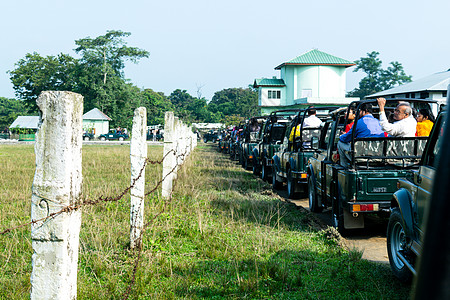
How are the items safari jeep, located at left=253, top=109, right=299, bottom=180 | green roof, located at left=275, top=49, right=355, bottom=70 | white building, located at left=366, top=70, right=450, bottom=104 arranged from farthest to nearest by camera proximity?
green roof, located at left=275, top=49, right=355, bottom=70
white building, located at left=366, top=70, right=450, bottom=104
safari jeep, located at left=253, top=109, right=299, bottom=180

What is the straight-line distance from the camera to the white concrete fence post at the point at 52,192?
3.09 metres

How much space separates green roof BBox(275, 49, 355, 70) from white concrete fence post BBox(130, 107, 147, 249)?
67263 mm

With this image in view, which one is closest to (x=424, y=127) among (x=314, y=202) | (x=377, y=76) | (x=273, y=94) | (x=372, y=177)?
(x=372, y=177)

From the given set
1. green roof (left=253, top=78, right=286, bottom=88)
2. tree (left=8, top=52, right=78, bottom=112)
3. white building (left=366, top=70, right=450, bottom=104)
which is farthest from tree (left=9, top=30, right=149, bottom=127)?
white building (left=366, top=70, right=450, bottom=104)

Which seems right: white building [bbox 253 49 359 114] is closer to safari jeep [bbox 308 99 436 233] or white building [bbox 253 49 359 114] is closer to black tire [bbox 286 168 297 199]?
black tire [bbox 286 168 297 199]

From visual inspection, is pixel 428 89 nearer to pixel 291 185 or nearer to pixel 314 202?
pixel 291 185

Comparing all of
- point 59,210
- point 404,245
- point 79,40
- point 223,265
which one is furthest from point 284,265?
point 79,40

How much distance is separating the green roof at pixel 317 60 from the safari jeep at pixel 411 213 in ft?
222

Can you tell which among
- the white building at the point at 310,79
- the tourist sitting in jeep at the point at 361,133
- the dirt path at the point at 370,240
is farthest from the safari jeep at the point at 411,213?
the white building at the point at 310,79

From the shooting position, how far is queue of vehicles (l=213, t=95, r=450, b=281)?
493 cm

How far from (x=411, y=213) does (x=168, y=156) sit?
18.5 ft

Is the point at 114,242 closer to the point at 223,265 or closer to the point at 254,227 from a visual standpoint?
the point at 223,265

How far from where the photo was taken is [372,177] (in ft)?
23.0

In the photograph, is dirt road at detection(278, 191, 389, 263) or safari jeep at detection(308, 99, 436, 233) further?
safari jeep at detection(308, 99, 436, 233)
